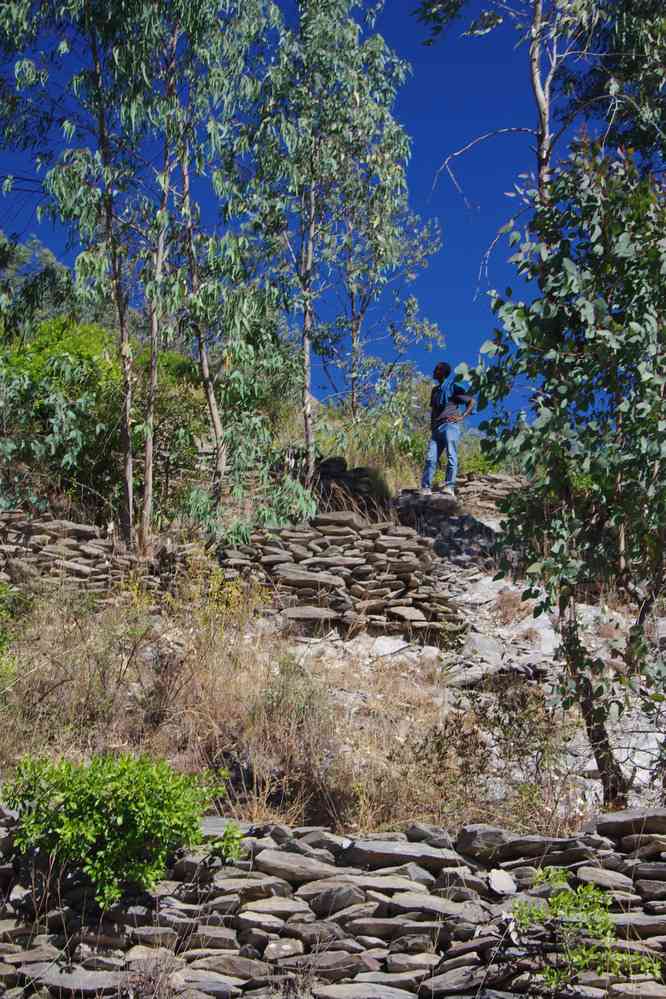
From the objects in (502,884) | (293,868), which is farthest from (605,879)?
(293,868)

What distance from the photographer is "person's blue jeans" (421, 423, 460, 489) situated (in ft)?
40.4

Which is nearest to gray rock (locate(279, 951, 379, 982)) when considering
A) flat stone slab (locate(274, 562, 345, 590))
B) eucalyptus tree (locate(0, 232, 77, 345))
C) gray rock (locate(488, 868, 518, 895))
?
gray rock (locate(488, 868, 518, 895))

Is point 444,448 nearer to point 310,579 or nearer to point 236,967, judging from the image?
point 310,579

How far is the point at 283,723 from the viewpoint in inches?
255

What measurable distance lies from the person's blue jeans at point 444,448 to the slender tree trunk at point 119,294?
3653 mm

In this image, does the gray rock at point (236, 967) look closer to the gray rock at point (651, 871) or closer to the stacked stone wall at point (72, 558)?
the gray rock at point (651, 871)

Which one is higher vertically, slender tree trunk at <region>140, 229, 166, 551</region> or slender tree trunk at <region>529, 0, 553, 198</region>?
slender tree trunk at <region>529, 0, 553, 198</region>

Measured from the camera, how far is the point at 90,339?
13.8 meters

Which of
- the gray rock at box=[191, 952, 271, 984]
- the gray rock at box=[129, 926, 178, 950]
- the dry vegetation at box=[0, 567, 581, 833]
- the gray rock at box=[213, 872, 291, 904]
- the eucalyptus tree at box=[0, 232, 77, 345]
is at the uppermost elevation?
the eucalyptus tree at box=[0, 232, 77, 345]

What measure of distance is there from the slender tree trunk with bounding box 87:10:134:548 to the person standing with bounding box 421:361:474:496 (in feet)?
11.8

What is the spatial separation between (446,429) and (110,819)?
8.33 m

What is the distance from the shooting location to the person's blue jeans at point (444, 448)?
1232 centimetres

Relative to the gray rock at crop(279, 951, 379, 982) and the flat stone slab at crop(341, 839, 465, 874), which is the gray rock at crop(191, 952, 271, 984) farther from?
the flat stone slab at crop(341, 839, 465, 874)

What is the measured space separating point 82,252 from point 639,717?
7.60 meters
